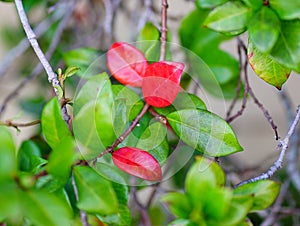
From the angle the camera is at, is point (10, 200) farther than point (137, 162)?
No

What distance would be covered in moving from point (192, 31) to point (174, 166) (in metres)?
0.22

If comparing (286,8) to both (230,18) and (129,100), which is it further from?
(129,100)

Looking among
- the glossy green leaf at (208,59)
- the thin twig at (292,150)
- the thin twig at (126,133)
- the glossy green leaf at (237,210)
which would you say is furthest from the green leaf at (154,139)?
the thin twig at (292,150)

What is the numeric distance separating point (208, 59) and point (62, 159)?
0.42 meters

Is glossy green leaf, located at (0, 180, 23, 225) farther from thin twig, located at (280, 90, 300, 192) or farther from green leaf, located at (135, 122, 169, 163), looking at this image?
thin twig, located at (280, 90, 300, 192)

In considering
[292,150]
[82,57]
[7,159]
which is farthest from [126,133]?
A: [292,150]

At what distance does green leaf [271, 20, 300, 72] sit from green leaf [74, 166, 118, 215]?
19 cm

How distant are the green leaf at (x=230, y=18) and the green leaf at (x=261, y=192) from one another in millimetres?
141

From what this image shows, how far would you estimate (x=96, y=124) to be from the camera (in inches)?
17.5

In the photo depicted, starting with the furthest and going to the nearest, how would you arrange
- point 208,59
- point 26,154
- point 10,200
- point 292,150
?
point 292,150 < point 208,59 < point 26,154 < point 10,200

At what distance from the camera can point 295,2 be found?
17.7 inches

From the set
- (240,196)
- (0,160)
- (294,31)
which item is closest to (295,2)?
(294,31)

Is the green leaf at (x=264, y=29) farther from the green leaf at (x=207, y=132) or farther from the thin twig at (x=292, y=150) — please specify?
the thin twig at (x=292, y=150)

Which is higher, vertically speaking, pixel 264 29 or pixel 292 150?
pixel 264 29
